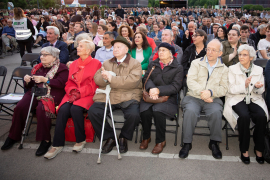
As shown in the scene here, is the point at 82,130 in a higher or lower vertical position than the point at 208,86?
lower

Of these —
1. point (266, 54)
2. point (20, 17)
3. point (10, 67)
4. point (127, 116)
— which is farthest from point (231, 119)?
point (10, 67)

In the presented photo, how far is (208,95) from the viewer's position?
349 centimetres

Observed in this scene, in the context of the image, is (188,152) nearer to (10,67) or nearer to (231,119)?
(231,119)

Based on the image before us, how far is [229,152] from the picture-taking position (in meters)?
3.47

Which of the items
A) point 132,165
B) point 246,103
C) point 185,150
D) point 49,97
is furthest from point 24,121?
point 246,103

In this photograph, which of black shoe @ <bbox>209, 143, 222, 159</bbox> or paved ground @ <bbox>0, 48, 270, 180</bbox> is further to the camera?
black shoe @ <bbox>209, 143, 222, 159</bbox>

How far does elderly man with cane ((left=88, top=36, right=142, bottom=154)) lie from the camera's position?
3.49 metres

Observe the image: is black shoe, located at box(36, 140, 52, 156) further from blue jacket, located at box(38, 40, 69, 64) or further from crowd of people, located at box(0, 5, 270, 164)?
blue jacket, located at box(38, 40, 69, 64)

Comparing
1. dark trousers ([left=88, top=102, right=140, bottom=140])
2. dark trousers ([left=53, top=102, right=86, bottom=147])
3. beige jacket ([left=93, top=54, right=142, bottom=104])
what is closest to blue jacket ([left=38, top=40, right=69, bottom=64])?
beige jacket ([left=93, top=54, right=142, bottom=104])

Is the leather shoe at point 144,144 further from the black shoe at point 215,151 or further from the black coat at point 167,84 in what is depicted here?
the black shoe at point 215,151

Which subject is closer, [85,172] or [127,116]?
[85,172]

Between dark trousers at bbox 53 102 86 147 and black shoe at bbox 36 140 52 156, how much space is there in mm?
179

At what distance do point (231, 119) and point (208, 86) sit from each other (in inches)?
25.6

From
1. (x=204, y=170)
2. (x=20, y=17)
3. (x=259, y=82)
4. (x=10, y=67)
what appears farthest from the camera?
(x=10, y=67)
